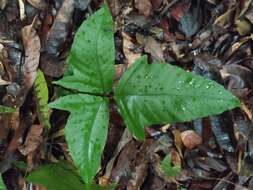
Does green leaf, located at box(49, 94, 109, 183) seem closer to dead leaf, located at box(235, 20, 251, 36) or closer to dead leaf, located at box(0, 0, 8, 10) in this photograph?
dead leaf, located at box(0, 0, 8, 10)

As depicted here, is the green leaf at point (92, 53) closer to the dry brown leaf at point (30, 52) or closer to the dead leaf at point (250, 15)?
the dry brown leaf at point (30, 52)

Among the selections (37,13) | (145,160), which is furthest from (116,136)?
(37,13)


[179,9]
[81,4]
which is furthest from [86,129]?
[179,9]

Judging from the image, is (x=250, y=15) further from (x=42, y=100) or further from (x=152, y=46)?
(x=42, y=100)

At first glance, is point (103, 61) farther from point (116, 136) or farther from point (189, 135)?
point (189, 135)

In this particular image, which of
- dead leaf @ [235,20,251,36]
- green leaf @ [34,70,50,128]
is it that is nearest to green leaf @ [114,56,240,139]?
green leaf @ [34,70,50,128]

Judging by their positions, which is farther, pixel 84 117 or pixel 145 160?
pixel 145 160
